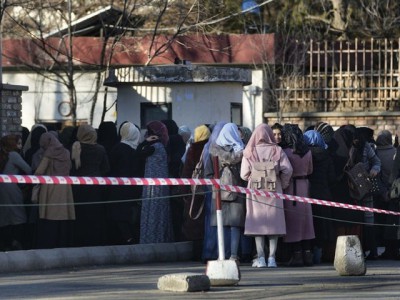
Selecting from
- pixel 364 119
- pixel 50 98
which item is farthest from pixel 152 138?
pixel 50 98

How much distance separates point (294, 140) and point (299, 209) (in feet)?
2.67

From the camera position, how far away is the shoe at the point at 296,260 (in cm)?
1595

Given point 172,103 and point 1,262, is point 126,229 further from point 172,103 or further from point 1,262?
point 172,103

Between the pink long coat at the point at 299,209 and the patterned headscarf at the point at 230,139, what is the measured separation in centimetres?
57

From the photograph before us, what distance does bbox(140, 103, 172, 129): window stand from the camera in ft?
74.0

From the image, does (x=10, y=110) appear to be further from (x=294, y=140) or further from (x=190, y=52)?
(x=190, y=52)

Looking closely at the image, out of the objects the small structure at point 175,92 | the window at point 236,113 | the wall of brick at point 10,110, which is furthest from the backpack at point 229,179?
the window at point 236,113

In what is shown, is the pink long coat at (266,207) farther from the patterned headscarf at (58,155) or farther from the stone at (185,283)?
the stone at (185,283)

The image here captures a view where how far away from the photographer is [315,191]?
16281 millimetres

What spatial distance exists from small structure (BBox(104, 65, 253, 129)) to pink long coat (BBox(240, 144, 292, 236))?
Answer: 22.3 feet

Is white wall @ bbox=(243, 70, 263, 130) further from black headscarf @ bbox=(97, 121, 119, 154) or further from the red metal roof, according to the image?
black headscarf @ bbox=(97, 121, 119, 154)

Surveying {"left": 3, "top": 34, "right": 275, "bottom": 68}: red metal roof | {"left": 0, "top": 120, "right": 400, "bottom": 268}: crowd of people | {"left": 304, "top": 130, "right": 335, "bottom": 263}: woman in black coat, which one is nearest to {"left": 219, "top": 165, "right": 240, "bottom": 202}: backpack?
{"left": 0, "top": 120, "right": 400, "bottom": 268}: crowd of people

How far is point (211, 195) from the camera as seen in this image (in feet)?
53.3

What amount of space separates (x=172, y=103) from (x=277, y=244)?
22.3 feet
